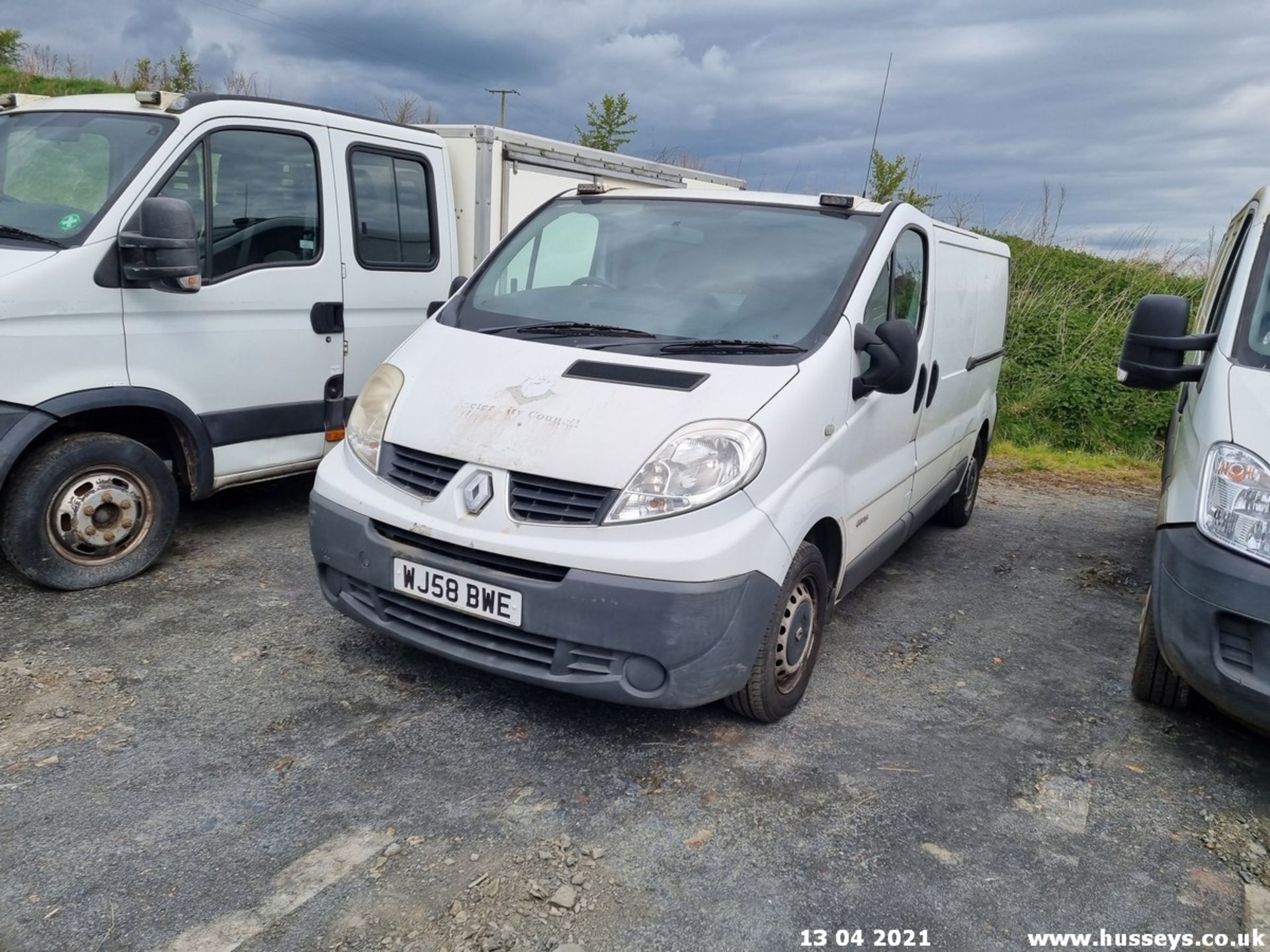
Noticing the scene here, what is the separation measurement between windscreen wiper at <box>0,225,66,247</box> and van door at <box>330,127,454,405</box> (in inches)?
55.7

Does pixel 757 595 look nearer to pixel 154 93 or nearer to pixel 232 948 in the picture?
pixel 232 948

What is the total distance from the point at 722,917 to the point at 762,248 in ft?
8.41

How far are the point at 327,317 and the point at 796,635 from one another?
3.06m

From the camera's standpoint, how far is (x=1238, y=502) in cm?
294

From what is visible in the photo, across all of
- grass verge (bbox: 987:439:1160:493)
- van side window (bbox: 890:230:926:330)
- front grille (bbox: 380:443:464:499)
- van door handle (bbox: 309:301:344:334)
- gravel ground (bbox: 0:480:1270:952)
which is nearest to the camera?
gravel ground (bbox: 0:480:1270:952)

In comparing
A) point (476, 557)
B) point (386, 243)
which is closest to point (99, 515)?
point (386, 243)

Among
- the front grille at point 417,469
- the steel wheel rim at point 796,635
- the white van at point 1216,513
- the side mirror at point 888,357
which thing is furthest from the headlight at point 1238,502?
the front grille at point 417,469

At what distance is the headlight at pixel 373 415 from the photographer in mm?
3469

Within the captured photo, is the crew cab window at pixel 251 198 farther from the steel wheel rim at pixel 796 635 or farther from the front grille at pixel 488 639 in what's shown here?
the steel wheel rim at pixel 796 635

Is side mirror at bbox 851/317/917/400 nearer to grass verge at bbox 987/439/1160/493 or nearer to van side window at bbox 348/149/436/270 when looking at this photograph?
van side window at bbox 348/149/436/270

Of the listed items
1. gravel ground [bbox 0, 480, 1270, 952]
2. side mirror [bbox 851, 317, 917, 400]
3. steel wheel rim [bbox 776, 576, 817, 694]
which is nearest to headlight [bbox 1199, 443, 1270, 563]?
gravel ground [bbox 0, 480, 1270, 952]

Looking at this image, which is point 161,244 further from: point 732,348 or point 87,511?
point 732,348

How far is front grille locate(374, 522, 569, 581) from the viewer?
301 centimetres

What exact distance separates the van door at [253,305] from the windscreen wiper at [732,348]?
2321 mm
